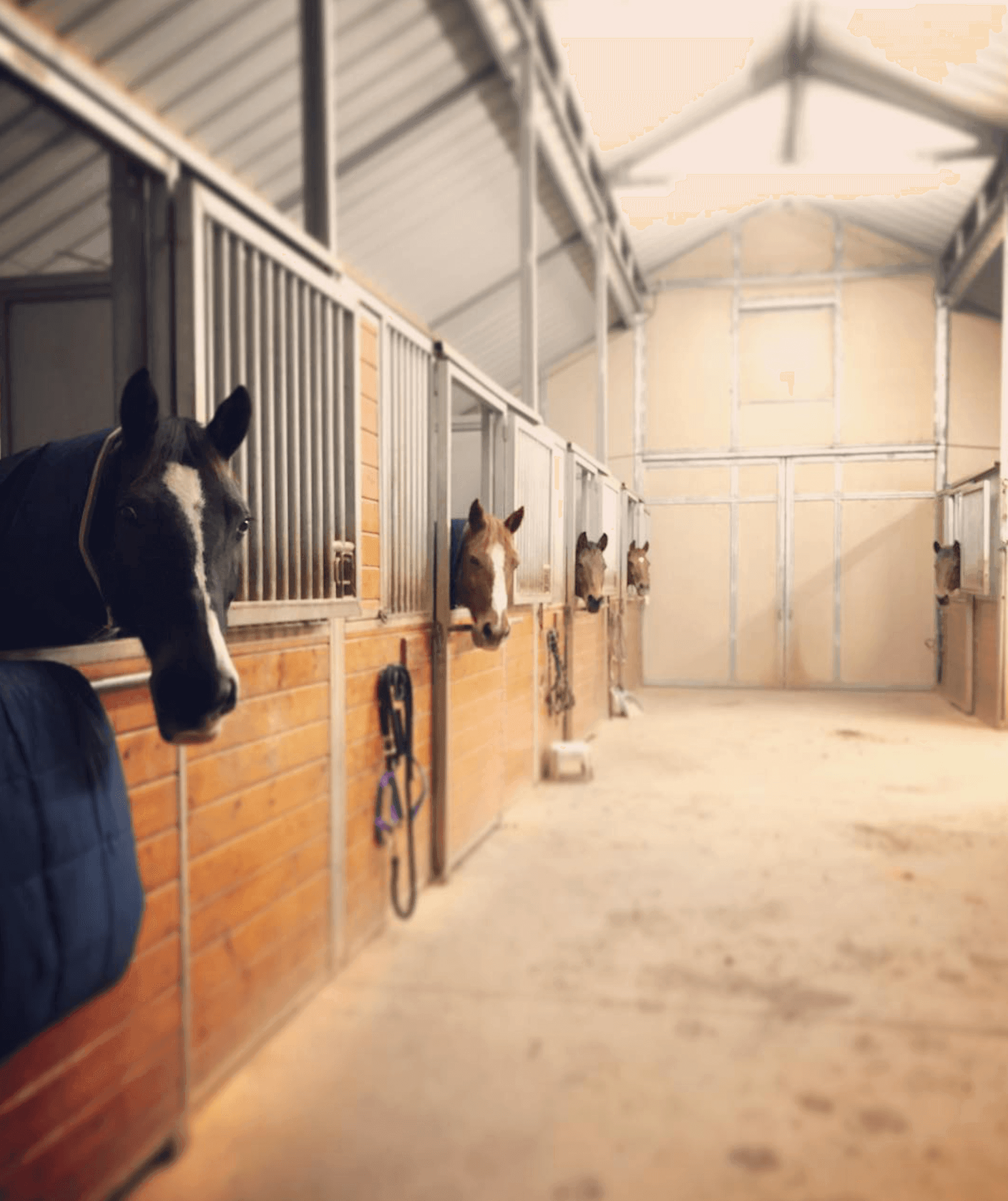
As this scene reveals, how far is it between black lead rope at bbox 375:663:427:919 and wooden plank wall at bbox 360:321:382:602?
0.26 m

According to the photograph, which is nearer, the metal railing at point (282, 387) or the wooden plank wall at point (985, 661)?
the metal railing at point (282, 387)

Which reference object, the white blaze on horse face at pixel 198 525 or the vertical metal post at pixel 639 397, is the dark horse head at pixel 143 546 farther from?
the vertical metal post at pixel 639 397

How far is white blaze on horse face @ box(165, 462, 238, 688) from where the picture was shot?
1208 mm

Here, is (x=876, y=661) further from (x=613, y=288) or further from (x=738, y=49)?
(x=738, y=49)

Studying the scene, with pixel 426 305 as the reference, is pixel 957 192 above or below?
above

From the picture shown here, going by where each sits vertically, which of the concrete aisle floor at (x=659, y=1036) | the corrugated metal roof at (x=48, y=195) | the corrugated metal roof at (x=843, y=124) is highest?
the corrugated metal roof at (x=843, y=124)

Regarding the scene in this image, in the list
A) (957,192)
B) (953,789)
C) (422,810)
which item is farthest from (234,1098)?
(957,192)

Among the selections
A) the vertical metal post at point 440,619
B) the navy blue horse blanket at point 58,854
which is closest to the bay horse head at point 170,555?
the navy blue horse blanket at point 58,854

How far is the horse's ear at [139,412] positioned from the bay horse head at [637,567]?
23.9 feet

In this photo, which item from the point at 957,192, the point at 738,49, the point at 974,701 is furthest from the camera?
the point at 957,192

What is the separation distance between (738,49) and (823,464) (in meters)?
4.23

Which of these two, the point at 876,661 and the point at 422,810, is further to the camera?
the point at 876,661

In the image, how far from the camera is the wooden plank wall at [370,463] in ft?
8.21

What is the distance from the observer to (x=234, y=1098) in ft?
5.69
